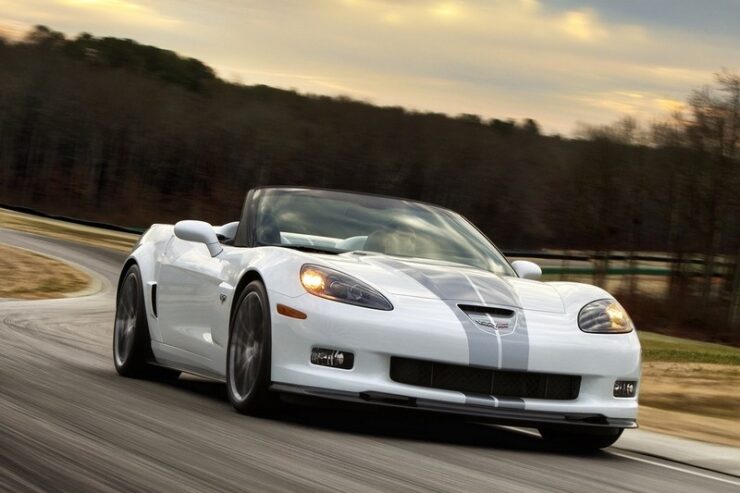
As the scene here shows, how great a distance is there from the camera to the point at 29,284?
2614 centimetres

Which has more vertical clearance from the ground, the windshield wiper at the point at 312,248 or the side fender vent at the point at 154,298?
the windshield wiper at the point at 312,248

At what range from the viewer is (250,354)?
6293 mm

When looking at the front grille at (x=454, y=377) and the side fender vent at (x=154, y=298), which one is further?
the side fender vent at (x=154, y=298)

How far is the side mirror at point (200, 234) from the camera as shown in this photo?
723 cm

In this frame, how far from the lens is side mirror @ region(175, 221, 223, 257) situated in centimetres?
723

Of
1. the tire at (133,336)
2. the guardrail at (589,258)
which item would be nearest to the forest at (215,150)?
the guardrail at (589,258)

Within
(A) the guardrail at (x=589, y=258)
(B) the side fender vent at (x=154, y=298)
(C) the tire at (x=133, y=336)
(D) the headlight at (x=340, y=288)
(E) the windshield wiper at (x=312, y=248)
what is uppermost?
(E) the windshield wiper at (x=312, y=248)

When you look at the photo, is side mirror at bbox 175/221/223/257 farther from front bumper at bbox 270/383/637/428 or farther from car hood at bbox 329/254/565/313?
front bumper at bbox 270/383/637/428

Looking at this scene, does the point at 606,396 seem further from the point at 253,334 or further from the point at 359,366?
the point at 253,334

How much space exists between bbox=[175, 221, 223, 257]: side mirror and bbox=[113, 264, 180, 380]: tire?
124cm

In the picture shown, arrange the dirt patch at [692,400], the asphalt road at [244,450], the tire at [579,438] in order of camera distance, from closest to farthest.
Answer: the asphalt road at [244,450]
the tire at [579,438]
the dirt patch at [692,400]

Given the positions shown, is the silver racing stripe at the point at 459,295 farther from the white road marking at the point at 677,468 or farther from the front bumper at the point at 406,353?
the white road marking at the point at 677,468

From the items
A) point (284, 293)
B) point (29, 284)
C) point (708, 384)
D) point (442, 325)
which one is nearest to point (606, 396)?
point (442, 325)

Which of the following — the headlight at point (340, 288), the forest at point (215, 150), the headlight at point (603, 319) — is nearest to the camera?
the headlight at point (340, 288)
